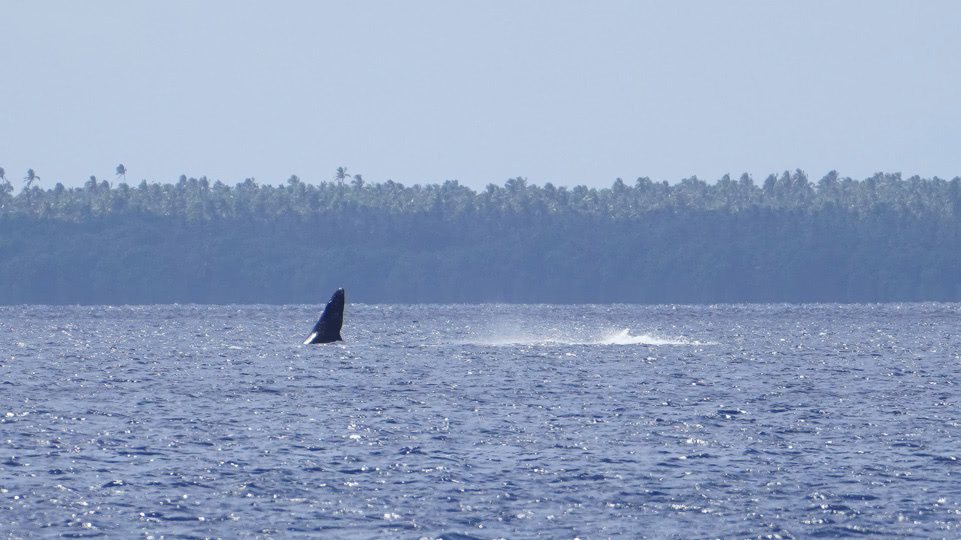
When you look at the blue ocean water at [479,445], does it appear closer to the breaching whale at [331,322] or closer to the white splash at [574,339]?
the breaching whale at [331,322]

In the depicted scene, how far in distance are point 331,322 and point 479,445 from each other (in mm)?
32918

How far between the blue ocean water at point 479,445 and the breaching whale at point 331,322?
4.52ft

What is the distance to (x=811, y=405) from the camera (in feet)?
142

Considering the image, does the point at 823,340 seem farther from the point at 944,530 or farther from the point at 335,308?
the point at 944,530

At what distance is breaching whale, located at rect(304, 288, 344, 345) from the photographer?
61.2 meters

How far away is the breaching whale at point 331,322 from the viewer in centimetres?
6122

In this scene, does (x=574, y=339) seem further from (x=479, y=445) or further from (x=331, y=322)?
(x=479, y=445)

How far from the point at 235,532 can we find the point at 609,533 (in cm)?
575

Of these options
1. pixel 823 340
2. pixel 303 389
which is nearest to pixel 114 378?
pixel 303 389

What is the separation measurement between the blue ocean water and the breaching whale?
138 centimetres

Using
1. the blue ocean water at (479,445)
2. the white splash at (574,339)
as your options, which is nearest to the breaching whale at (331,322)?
the blue ocean water at (479,445)

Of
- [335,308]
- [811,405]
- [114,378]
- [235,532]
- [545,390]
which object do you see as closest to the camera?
[235,532]

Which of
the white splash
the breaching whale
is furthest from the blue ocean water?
the white splash

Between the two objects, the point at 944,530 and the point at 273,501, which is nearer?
the point at 944,530
